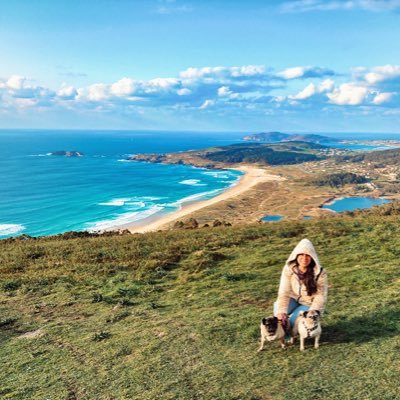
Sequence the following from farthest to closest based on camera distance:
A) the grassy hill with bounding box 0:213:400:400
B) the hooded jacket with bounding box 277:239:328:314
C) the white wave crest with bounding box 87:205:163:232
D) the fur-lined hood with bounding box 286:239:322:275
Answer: the white wave crest with bounding box 87:205:163:232, the hooded jacket with bounding box 277:239:328:314, the fur-lined hood with bounding box 286:239:322:275, the grassy hill with bounding box 0:213:400:400

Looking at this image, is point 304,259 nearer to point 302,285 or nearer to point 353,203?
point 302,285

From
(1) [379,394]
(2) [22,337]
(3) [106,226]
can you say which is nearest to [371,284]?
(1) [379,394]

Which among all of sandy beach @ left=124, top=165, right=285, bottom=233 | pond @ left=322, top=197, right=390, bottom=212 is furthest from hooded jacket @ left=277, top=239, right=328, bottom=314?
pond @ left=322, top=197, right=390, bottom=212

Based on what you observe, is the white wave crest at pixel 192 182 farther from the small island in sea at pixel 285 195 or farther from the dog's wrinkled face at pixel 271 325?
the dog's wrinkled face at pixel 271 325

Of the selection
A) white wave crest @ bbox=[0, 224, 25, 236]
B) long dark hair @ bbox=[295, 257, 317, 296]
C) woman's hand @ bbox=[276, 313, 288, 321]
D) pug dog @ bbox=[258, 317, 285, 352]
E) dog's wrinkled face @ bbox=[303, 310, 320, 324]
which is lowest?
white wave crest @ bbox=[0, 224, 25, 236]

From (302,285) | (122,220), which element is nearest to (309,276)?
(302,285)

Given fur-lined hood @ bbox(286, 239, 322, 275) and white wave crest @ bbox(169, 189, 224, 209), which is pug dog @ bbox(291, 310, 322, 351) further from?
white wave crest @ bbox(169, 189, 224, 209)
